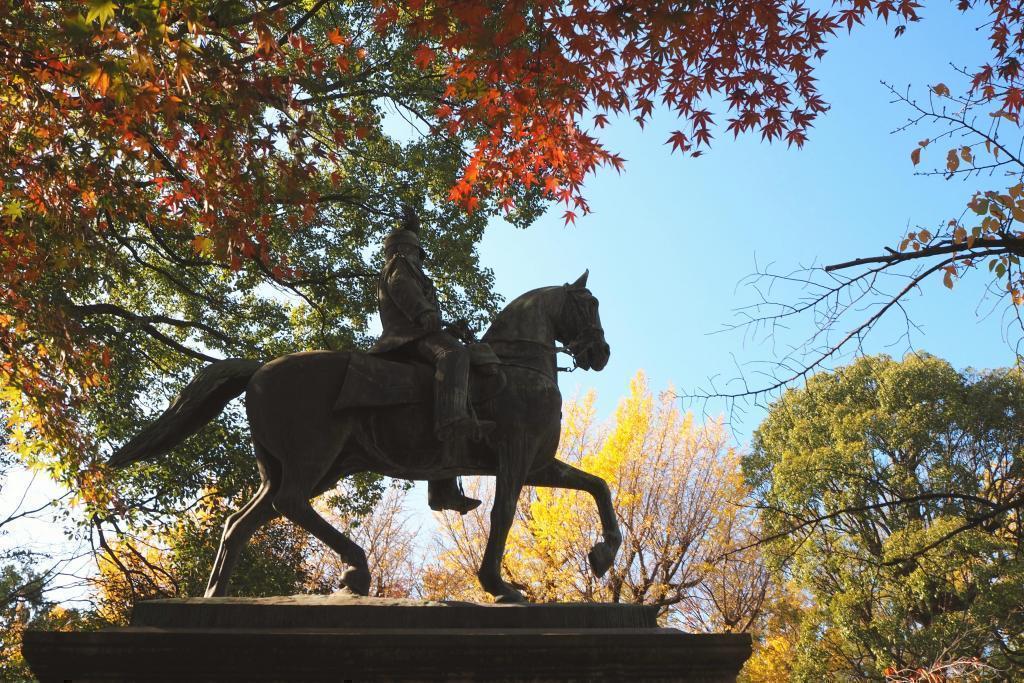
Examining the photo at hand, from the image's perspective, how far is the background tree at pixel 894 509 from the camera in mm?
15922

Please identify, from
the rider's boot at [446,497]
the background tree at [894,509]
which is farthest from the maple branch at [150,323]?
the background tree at [894,509]

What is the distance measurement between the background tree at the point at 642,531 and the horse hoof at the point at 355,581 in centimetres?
1247

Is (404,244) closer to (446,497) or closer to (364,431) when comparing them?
(364,431)

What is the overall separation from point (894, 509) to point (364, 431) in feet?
55.7

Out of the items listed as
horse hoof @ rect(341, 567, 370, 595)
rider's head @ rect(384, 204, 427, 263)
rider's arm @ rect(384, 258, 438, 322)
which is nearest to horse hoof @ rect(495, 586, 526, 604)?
horse hoof @ rect(341, 567, 370, 595)

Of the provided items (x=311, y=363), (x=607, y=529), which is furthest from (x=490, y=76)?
(x=607, y=529)

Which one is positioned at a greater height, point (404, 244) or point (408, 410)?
point (404, 244)

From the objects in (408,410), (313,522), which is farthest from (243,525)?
(408,410)

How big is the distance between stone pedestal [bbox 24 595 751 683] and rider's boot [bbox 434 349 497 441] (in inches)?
37.4

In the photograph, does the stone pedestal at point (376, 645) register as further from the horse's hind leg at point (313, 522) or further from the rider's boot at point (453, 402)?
the rider's boot at point (453, 402)

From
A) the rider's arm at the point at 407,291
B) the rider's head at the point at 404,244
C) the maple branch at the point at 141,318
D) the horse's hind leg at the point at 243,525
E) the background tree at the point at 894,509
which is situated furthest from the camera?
the background tree at the point at 894,509

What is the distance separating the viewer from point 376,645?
404cm

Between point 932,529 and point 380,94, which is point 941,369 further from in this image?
point 380,94

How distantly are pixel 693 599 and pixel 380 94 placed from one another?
43.3 feet
